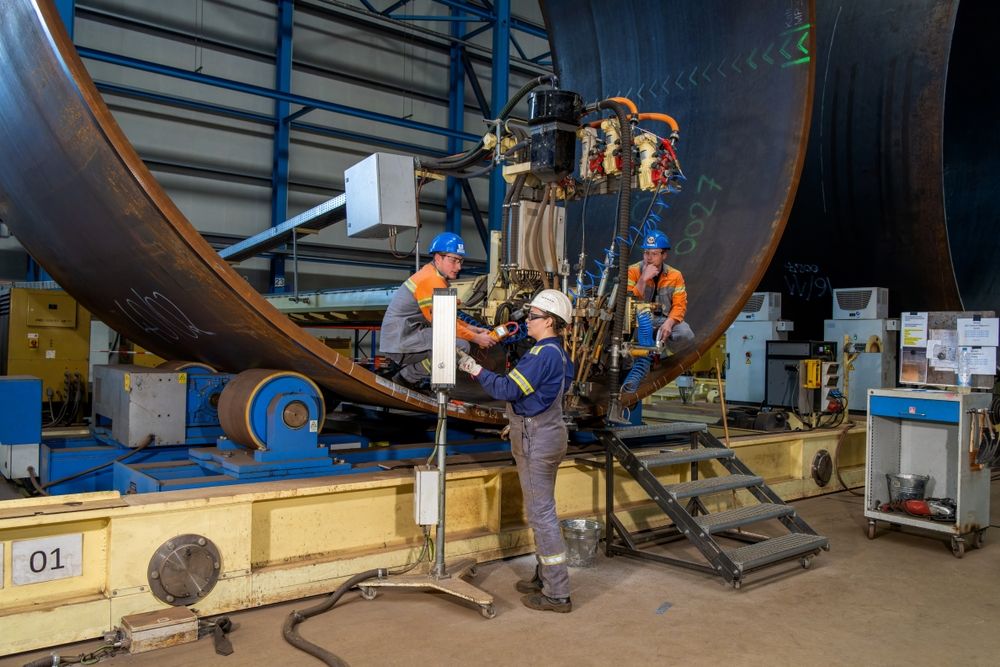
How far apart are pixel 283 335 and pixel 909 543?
390cm

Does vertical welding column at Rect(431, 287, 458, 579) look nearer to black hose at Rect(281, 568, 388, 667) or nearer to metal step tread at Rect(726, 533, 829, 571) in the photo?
black hose at Rect(281, 568, 388, 667)

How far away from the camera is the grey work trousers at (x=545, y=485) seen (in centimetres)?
349

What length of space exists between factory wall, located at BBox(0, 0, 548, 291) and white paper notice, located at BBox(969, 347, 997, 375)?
11174mm

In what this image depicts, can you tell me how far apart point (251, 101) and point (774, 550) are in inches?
482

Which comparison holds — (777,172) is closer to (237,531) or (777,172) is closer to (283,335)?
(283,335)

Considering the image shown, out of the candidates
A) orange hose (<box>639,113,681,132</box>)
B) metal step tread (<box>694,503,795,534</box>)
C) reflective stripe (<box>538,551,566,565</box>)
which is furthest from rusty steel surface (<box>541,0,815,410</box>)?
reflective stripe (<box>538,551,566,565</box>)

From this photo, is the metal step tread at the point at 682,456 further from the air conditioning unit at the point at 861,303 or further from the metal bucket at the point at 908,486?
the air conditioning unit at the point at 861,303

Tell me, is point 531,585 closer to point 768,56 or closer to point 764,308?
point 768,56

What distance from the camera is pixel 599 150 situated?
15.9 ft

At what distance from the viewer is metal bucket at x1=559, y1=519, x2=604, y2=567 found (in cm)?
415

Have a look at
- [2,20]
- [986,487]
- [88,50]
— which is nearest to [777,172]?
[986,487]

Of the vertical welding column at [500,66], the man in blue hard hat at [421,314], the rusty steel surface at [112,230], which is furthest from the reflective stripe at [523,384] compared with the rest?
the vertical welding column at [500,66]

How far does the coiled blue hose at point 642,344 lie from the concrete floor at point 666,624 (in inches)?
Answer: 43.0

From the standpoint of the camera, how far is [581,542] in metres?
4.16
